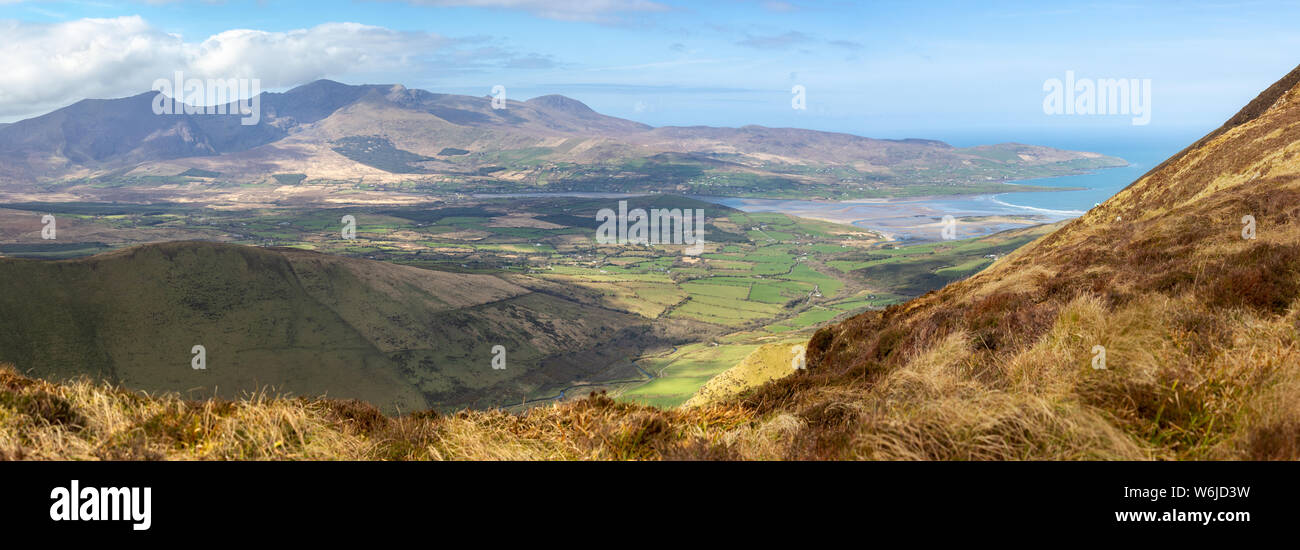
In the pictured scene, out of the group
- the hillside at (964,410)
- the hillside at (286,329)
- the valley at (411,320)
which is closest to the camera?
the hillside at (964,410)

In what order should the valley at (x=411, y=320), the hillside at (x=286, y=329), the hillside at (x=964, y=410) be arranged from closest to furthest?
the hillside at (x=964, y=410), the hillside at (x=286, y=329), the valley at (x=411, y=320)

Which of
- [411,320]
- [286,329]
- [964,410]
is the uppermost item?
[964,410]

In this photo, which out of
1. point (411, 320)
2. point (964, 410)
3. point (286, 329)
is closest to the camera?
point (964, 410)

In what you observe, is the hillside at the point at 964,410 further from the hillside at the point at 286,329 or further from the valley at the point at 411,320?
the hillside at the point at 286,329

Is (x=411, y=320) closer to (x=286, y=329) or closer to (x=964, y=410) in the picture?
(x=286, y=329)

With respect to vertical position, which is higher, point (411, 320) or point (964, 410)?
point (964, 410)

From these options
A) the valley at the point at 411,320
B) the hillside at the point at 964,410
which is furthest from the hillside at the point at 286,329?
the hillside at the point at 964,410

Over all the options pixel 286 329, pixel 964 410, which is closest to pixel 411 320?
pixel 286 329
